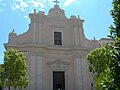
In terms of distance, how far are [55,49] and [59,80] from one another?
3.99 meters

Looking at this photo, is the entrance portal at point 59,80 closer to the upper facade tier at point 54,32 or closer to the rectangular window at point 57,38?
the upper facade tier at point 54,32

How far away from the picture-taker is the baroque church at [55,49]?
2738 centimetres

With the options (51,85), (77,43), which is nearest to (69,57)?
(77,43)

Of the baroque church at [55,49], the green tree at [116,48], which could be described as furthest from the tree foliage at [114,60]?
the baroque church at [55,49]

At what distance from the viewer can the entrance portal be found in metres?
28.7

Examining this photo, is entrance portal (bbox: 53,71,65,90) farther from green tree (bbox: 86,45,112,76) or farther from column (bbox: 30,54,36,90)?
green tree (bbox: 86,45,112,76)

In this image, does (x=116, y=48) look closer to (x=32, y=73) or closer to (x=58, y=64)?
(x=32, y=73)

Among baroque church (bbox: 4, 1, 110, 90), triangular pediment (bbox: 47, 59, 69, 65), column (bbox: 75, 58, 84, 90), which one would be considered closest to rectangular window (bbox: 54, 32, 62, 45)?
baroque church (bbox: 4, 1, 110, 90)

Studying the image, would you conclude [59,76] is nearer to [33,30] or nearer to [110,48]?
[33,30]

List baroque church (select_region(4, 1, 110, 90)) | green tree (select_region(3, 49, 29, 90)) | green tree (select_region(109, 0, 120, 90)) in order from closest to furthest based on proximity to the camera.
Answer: green tree (select_region(109, 0, 120, 90)) → green tree (select_region(3, 49, 29, 90)) → baroque church (select_region(4, 1, 110, 90))

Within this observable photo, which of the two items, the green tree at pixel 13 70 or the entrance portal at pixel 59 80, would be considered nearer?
the green tree at pixel 13 70

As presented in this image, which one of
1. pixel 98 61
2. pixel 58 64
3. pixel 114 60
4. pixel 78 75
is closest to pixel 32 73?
pixel 58 64

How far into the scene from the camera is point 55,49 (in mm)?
29016

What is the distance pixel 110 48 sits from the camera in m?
9.07
